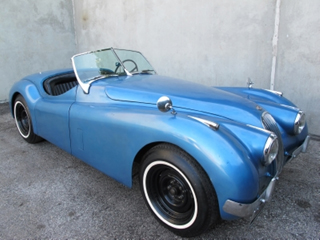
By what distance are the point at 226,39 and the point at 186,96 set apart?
9.02 ft

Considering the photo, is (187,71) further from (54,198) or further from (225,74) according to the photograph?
(54,198)

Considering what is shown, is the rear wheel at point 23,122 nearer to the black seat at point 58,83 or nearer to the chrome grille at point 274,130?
the black seat at point 58,83

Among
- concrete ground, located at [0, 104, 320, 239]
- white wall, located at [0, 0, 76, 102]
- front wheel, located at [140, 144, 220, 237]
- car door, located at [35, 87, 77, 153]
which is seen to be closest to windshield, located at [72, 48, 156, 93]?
car door, located at [35, 87, 77, 153]

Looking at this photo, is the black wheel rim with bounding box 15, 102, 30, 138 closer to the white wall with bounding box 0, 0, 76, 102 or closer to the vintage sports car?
the vintage sports car

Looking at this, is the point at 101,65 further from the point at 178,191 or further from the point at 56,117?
the point at 178,191

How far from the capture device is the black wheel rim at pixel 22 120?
12.0ft

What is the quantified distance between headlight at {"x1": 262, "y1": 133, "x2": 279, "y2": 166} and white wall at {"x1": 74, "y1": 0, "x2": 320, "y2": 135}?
8.62 feet

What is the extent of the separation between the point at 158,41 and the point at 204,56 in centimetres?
122

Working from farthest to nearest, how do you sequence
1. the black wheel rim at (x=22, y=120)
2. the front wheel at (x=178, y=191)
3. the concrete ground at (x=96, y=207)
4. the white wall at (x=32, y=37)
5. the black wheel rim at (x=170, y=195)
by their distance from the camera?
the white wall at (x=32, y=37), the black wheel rim at (x=22, y=120), the concrete ground at (x=96, y=207), the black wheel rim at (x=170, y=195), the front wheel at (x=178, y=191)

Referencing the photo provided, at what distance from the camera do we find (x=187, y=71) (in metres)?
5.14

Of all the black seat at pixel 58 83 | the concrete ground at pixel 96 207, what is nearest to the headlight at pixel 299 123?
the concrete ground at pixel 96 207

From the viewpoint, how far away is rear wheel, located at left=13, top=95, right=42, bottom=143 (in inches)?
138

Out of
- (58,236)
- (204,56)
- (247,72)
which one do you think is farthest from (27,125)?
(247,72)

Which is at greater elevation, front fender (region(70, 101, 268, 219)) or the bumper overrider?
front fender (region(70, 101, 268, 219))
